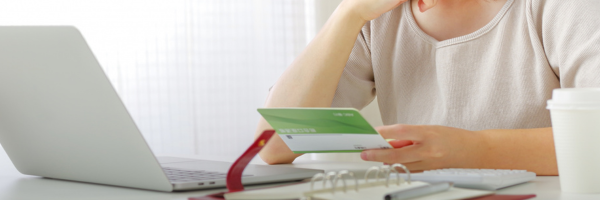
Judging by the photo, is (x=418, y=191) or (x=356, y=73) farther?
(x=356, y=73)

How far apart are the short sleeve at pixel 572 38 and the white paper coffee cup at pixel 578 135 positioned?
406 mm

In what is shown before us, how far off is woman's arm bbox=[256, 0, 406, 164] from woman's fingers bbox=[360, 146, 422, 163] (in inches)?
17.2

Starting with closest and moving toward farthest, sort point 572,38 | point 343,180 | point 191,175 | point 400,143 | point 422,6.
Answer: point 343,180 < point 191,175 < point 400,143 < point 572,38 < point 422,6

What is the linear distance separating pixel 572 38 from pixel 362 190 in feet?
2.17

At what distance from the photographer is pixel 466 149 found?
75 cm

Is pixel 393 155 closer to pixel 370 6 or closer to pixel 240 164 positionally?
pixel 240 164

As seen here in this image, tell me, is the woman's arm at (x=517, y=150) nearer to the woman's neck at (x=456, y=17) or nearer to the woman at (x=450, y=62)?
the woman at (x=450, y=62)

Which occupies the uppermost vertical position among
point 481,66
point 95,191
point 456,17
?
point 456,17

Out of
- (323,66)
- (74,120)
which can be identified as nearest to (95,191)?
(74,120)

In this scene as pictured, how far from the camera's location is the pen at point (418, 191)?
431 millimetres

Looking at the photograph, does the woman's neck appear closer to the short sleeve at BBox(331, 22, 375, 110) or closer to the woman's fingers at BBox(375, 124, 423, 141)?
the short sleeve at BBox(331, 22, 375, 110)

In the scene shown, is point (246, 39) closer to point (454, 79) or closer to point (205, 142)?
point (205, 142)

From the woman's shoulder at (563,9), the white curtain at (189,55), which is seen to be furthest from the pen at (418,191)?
the white curtain at (189,55)

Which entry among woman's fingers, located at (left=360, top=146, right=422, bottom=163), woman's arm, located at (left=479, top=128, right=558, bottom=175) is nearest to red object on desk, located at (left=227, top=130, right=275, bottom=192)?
woman's fingers, located at (left=360, top=146, right=422, bottom=163)
